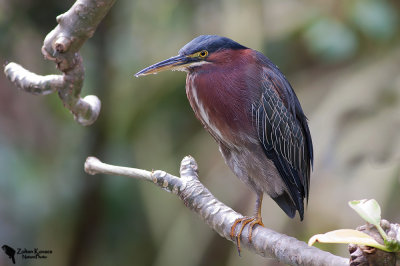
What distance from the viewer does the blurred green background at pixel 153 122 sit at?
10.2ft

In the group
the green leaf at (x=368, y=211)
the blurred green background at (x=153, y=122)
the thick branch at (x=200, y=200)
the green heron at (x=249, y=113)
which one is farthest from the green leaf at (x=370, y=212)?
the blurred green background at (x=153, y=122)

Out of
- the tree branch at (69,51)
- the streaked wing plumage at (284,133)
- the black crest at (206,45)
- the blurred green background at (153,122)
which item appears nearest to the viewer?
the tree branch at (69,51)

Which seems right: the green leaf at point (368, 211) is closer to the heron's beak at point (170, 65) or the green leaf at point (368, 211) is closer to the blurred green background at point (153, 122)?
the heron's beak at point (170, 65)

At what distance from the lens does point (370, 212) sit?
1.22 meters

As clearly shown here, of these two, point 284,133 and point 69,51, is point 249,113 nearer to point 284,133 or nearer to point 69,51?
point 284,133

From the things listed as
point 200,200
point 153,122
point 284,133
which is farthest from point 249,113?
point 153,122

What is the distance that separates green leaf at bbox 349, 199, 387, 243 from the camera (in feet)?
3.97

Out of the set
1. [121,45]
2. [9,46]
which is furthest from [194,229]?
[9,46]

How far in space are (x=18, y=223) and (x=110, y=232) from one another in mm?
545

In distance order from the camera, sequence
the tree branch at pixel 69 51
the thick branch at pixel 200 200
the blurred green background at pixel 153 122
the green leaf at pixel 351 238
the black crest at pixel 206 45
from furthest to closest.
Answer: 1. the blurred green background at pixel 153 122
2. the black crest at pixel 206 45
3. the thick branch at pixel 200 200
4. the tree branch at pixel 69 51
5. the green leaf at pixel 351 238

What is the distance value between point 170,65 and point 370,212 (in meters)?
0.83

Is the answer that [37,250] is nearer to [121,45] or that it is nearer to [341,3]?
[121,45]

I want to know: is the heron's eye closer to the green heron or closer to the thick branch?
the green heron

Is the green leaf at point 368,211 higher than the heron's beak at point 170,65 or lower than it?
lower
